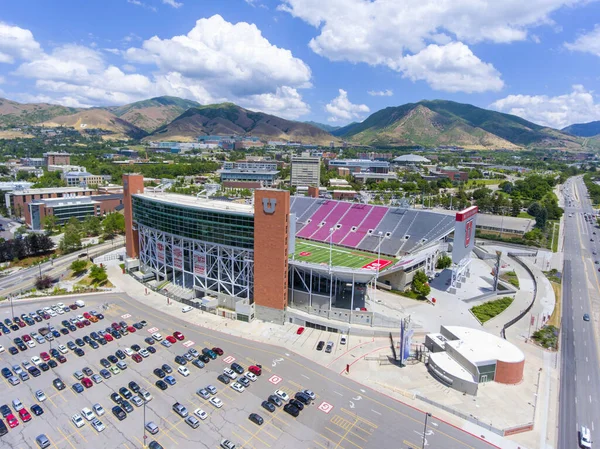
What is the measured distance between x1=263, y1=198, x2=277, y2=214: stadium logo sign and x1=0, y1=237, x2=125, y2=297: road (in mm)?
53991

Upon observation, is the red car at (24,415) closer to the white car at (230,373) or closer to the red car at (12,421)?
the red car at (12,421)

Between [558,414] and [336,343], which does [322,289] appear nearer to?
[336,343]

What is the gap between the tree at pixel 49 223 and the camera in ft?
381

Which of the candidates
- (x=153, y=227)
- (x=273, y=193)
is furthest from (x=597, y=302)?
(x=153, y=227)

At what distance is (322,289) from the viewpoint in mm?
70562

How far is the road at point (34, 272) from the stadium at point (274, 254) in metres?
17.6

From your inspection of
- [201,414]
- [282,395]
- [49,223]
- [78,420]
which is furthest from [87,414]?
[49,223]

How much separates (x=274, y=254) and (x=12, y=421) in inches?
1432

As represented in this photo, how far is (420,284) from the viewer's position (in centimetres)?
6962

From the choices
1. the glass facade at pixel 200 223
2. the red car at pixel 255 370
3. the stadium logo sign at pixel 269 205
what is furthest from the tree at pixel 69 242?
the red car at pixel 255 370

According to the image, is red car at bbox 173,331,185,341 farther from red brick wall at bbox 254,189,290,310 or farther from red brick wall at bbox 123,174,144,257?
red brick wall at bbox 123,174,144,257

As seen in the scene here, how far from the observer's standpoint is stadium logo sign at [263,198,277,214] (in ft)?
192

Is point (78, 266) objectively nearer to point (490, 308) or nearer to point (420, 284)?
point (420, 284)

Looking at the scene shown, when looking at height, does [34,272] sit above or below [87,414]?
below
